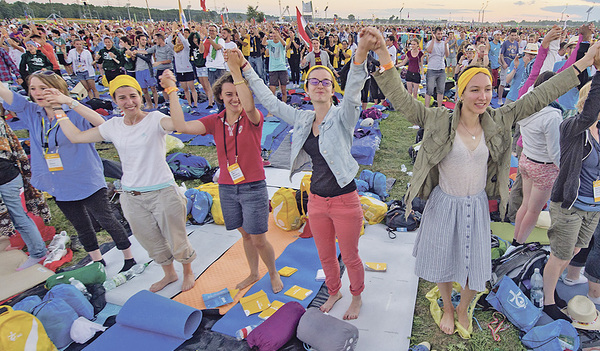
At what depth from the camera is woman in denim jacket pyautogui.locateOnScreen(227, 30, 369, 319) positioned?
8.49 feet

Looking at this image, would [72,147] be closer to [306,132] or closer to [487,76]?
[306,132]

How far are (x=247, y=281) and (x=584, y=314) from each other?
10.1ft

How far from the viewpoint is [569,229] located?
2816 millimetres

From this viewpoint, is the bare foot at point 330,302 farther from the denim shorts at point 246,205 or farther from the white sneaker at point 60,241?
the white sneaker at point 60,241

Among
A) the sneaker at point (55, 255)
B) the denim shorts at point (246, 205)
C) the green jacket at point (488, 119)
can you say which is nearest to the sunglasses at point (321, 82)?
the green jacket at point (488, 119)

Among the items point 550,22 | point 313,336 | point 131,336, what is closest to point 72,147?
point 131,336

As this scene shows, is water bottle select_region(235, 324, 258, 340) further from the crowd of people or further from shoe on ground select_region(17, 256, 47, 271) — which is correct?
shoe on ground select_region(17, 256, 47, 271)

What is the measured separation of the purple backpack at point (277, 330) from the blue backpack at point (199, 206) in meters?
2.41

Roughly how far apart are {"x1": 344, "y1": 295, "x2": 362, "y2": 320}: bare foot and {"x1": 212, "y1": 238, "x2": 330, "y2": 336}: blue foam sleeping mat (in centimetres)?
43

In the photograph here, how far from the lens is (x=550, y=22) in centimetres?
10994

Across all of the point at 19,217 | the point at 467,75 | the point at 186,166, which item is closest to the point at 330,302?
the point at 467,75

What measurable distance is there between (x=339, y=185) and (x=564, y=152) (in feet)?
6.09

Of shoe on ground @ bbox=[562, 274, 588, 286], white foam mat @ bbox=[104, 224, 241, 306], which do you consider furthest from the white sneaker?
shoe on ground @ bbox=[562, 274, 588, 286]

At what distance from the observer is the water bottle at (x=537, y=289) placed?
10.2 ft
